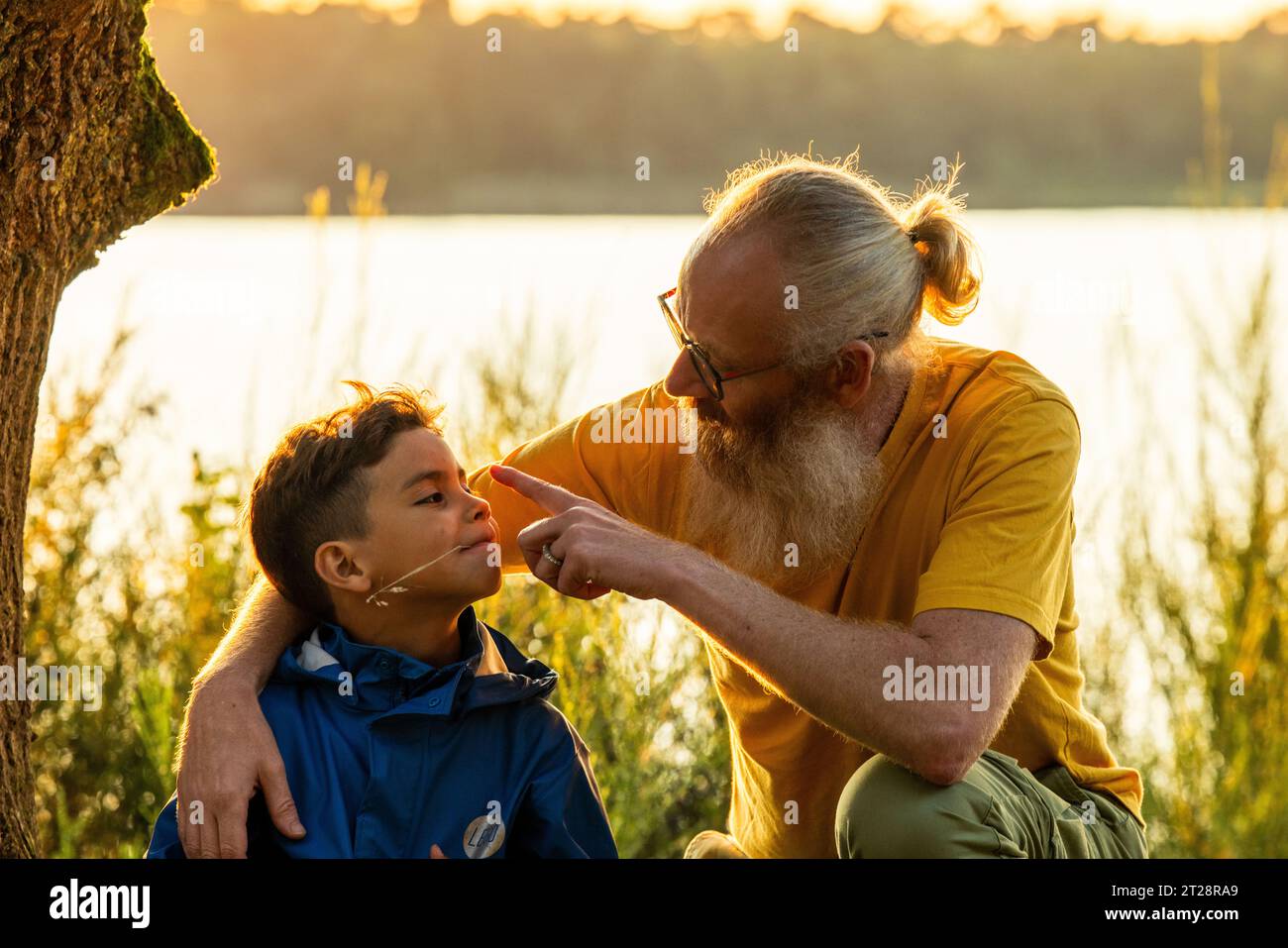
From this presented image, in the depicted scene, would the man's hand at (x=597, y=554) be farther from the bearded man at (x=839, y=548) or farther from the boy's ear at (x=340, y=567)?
the boy's ear at (x=340, y=567)

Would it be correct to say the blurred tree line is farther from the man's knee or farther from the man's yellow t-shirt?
the man's knee

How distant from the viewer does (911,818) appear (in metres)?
2.78

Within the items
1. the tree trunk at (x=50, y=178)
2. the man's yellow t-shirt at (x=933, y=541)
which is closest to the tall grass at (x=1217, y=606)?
the man's yellow t-shirt at (x=933, y=541)

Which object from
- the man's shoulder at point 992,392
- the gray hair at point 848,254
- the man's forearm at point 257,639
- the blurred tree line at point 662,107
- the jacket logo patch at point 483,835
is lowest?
the jacket logo patch at point 483,835

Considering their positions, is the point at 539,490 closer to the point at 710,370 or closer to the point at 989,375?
the point at 710,370

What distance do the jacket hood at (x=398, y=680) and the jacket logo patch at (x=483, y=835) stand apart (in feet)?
0.66

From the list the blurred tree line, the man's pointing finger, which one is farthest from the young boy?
the blurred tree line

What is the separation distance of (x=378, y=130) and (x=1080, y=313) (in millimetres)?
11017

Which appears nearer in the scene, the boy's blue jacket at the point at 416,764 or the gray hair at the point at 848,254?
the boy's blue jacket at the point at 416,764

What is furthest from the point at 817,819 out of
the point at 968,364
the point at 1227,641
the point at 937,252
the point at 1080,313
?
the point at 1080,313

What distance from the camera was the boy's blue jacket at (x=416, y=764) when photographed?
2.87 metres

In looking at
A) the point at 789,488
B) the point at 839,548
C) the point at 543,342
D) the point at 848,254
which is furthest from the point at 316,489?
the point at 543,342
